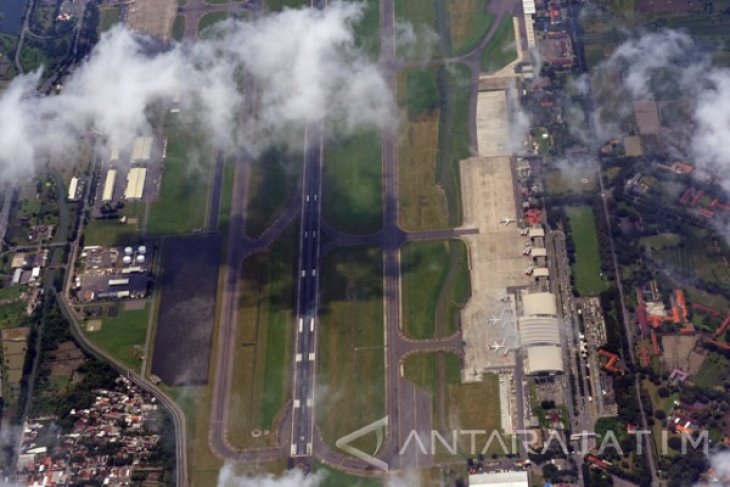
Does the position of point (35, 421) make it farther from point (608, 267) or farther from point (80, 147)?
point (608, 267)

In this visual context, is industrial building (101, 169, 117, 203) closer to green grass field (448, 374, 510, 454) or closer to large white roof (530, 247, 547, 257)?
green grass field (448, 374, 510, 454)

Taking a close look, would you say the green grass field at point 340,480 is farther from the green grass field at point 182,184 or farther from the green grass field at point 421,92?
the green grass field at point 421,92

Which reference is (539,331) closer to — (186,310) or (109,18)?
(186,310)

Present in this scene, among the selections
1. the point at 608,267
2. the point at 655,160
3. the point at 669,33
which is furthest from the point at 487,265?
the point at 669,33

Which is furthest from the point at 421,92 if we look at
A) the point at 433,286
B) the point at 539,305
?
the point at 539,305

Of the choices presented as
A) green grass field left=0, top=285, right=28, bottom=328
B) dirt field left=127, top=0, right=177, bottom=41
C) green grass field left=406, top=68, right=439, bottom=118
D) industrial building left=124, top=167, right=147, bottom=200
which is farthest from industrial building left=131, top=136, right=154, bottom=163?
green grass field left=406, top=68, right=439, bottom=118
